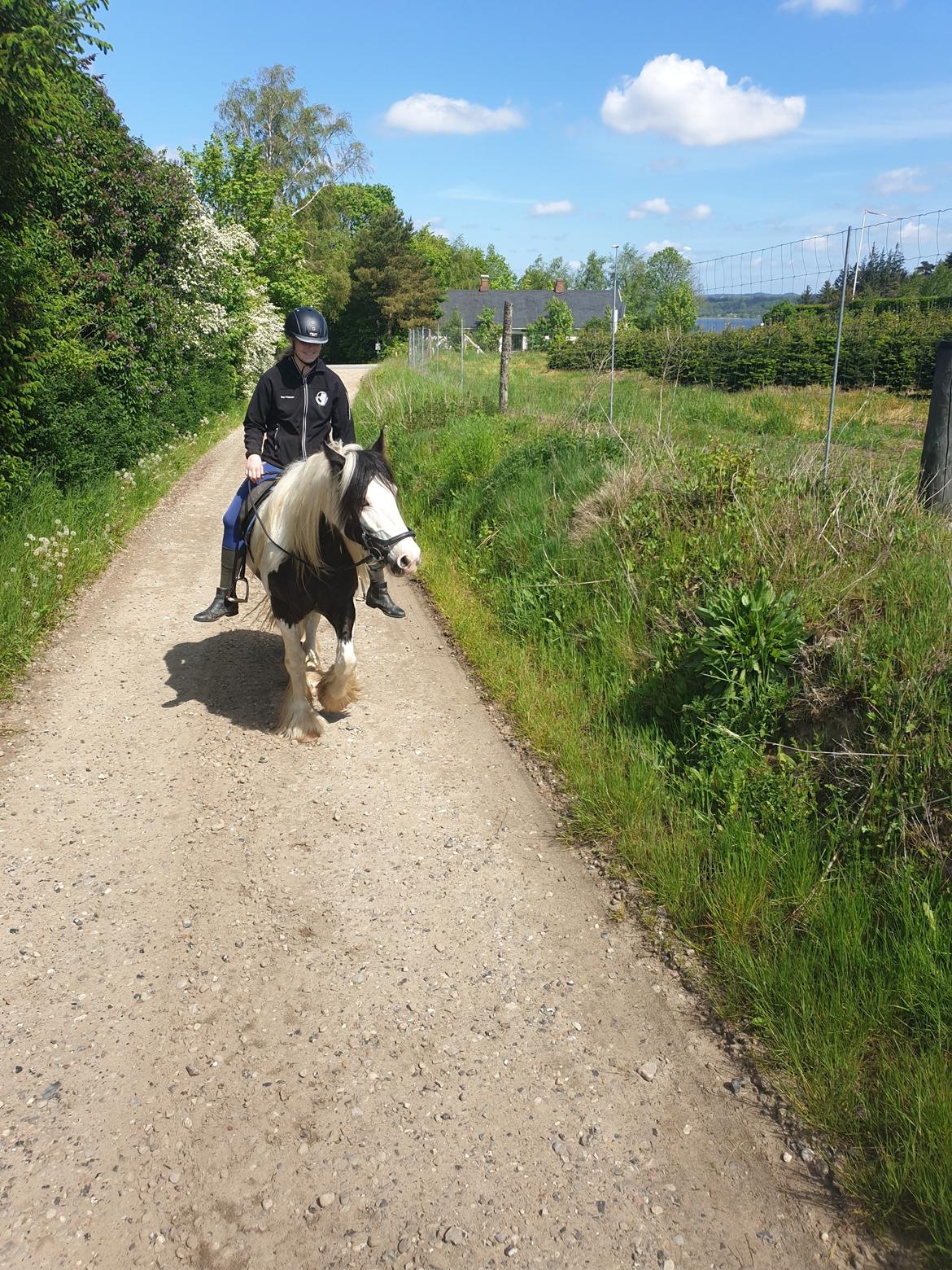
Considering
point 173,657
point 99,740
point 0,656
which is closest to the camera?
point 99,740

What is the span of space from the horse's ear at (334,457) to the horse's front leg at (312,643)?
1.24m

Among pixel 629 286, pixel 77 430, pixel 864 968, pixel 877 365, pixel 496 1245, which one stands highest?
pixel 629 286

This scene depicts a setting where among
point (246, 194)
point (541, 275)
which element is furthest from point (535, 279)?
point (246, 194)

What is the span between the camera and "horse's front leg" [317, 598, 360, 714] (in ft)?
18.1

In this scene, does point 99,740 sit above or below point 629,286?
below

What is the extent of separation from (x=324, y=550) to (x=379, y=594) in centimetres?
64

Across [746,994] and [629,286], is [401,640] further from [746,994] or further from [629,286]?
[629,286]

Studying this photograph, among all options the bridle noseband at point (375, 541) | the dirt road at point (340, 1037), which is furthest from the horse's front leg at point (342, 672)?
the bridle noseband at point (375, 541)

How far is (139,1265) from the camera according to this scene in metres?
2.29

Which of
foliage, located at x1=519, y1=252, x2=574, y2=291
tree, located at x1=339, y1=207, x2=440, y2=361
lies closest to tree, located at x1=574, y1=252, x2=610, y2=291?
foliage, located at x1=519, y1=252, x2=574, y2=291

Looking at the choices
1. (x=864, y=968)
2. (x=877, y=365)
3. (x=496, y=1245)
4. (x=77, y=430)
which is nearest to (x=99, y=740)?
(x=496, y=1245)

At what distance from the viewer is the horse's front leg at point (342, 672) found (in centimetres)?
551

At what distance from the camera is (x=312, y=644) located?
6.20 meters

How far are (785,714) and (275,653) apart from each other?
4387mm
